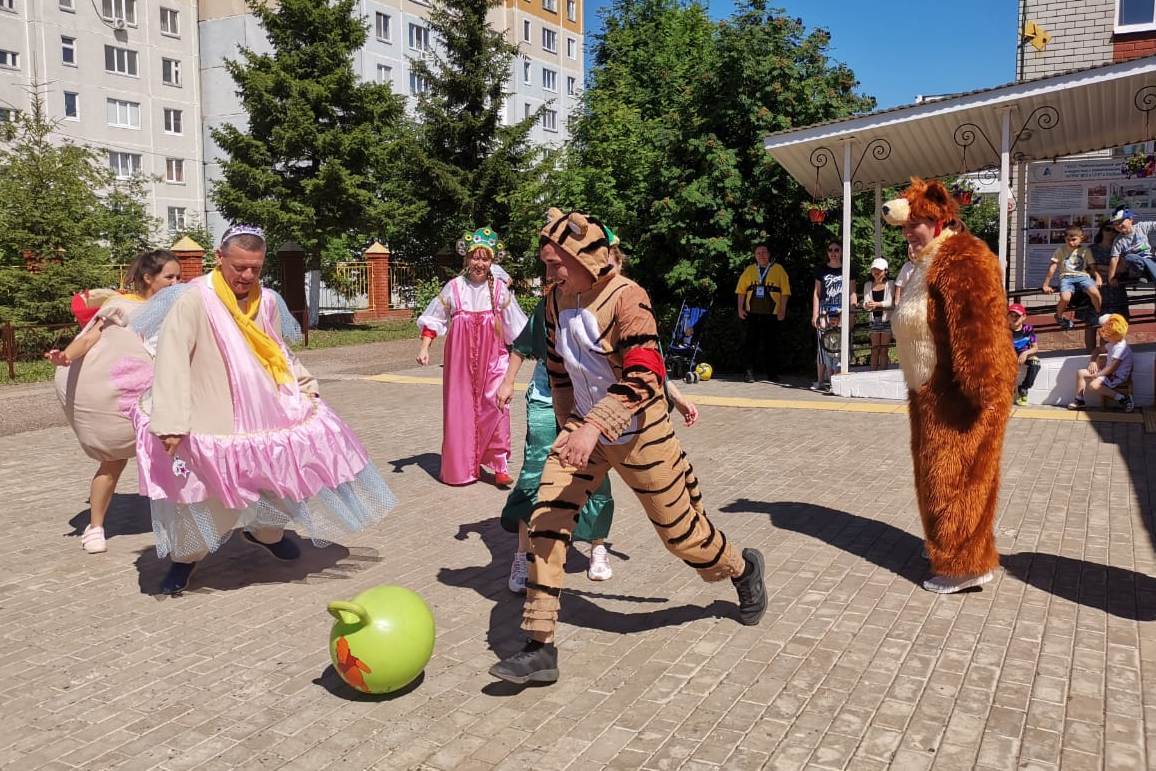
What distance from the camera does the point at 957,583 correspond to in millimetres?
5379

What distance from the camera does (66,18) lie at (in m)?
43.2

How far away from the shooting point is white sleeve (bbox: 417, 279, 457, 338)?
8305mm

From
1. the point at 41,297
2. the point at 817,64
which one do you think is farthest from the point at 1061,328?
the point at 41,297

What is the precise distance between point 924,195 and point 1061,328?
29.0 ft

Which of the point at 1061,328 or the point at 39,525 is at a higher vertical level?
the point at 1061,328

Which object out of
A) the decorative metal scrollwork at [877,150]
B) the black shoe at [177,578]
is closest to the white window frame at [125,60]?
the decorative metal scrollwork at [877,150]

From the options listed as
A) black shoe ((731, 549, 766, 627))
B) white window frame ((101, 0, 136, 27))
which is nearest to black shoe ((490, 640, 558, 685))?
black shoe ((731, 549, 766, 627))

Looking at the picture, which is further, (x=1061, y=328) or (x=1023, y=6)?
(x=1023, y=6)

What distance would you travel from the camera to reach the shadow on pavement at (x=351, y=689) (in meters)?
4.12

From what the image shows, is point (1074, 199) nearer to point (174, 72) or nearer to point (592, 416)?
point (592, 416)

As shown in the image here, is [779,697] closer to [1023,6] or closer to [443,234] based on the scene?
[1023,6]

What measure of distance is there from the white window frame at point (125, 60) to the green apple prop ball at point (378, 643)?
4867cm

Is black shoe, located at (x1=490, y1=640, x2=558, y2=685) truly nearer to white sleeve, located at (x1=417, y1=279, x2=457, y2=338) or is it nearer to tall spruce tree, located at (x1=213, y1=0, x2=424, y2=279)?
white sleeve, located at (x1=417, y1=279, x2=457, y2=338)

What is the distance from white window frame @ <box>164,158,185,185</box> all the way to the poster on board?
136 ft
